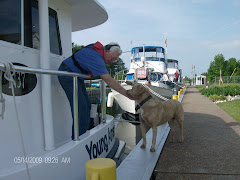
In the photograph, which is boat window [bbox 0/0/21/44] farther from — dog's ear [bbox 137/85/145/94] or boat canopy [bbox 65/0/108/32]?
dog's ear [bbox 137/85/145/94]

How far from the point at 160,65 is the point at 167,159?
1326 cm

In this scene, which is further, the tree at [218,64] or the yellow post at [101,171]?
the tree at [218,64]

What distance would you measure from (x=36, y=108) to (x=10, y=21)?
103cm

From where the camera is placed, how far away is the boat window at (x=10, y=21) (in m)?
2.30

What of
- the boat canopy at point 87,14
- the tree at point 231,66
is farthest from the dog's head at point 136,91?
the tree at point 231,66

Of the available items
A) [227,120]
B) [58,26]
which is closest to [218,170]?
[58,26]

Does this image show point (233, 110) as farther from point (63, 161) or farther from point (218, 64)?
point (218, 64)

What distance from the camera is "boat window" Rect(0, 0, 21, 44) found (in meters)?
2.30

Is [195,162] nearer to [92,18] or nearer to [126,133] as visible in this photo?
[92,18]

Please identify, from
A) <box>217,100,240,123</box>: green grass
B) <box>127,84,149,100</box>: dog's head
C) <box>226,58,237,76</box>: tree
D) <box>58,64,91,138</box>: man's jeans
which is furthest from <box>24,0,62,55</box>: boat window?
<box>226,58,237,76</box>: tree

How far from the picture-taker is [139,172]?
2.84 metres

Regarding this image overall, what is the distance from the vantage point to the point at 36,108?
2490 millimetres

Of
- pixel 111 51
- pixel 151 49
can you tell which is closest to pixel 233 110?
pixel 111 51

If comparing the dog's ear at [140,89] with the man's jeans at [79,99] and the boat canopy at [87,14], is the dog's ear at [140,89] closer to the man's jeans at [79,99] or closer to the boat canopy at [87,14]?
the man's jeans at [79,99]
